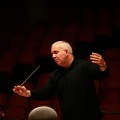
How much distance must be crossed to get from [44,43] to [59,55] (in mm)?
651

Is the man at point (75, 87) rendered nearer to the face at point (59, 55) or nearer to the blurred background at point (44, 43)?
the face at point (59, 55)

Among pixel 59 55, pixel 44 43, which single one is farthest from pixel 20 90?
pixel 44 43

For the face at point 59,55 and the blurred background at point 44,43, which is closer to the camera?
the face at point 59,55

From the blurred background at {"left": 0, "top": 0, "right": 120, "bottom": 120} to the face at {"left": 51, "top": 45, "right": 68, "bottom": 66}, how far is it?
32 cm

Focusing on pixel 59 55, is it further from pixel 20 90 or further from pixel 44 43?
pixel 44 43

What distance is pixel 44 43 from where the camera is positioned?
1.30 m

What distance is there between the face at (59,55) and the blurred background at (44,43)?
320 mm

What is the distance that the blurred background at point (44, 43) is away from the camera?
3.43ft

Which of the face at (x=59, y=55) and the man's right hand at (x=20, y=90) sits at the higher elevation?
the face at (x=59, y=55)

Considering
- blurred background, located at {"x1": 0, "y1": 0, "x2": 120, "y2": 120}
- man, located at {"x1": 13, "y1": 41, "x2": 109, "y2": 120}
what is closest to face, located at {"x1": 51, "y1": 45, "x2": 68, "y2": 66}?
man, located at {"x1": 13, "y1": 41, "x2": 109, "y2": 120}

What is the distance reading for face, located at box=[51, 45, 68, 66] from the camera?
2.15 ft

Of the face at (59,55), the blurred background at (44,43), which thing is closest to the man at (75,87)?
the face at (59,55)

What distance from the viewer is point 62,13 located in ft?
5.67

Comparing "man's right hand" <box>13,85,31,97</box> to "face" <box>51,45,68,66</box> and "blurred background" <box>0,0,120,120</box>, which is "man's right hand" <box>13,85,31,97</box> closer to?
"face" <box>51,45,68,66</box>
